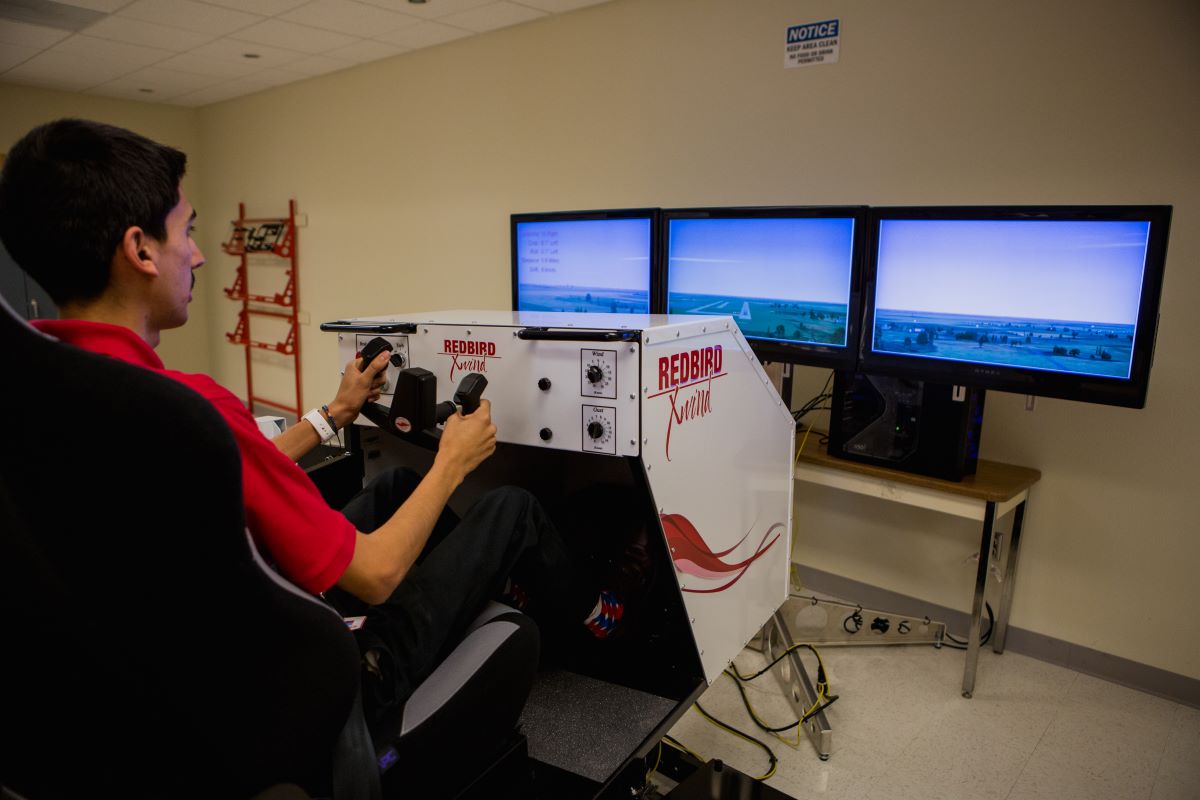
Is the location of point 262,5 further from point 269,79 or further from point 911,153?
point 911,153

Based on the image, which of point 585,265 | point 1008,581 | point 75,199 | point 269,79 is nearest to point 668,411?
point 75,199

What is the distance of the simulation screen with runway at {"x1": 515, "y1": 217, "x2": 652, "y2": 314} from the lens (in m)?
2.76

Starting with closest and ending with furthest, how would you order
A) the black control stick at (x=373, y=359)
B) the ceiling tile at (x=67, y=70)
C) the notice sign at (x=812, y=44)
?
the black control stick at (x=373, y=359)
the notice sign at (x=812, y=44)
the ceiling tile at (x=67, y=70)

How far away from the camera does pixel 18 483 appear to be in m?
0.68

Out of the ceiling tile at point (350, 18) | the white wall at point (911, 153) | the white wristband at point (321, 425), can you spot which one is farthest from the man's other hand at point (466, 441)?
the ceiling tile at point (350, 18)

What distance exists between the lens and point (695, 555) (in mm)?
1513

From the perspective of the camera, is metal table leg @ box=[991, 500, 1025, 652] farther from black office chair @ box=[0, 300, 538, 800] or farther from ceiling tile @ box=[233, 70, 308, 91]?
ceiling tile @ box=[233, 70, 308, 91]

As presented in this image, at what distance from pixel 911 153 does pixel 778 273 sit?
658mm

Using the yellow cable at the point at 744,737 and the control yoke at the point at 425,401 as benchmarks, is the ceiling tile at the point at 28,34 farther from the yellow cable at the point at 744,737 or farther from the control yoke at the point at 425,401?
the yellow cable at the point at 744,737

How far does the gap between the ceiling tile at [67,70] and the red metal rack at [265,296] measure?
1.16 metres

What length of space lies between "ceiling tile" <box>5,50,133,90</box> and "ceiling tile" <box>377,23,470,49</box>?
1952 millimetres

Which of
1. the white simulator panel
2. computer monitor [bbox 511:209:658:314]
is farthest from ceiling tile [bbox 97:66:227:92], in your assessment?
the white simulator panel

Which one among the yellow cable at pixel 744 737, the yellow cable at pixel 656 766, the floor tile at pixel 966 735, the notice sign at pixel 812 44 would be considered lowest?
the yellow cable at pixel 744 737

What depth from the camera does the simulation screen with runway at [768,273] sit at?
2301mm
